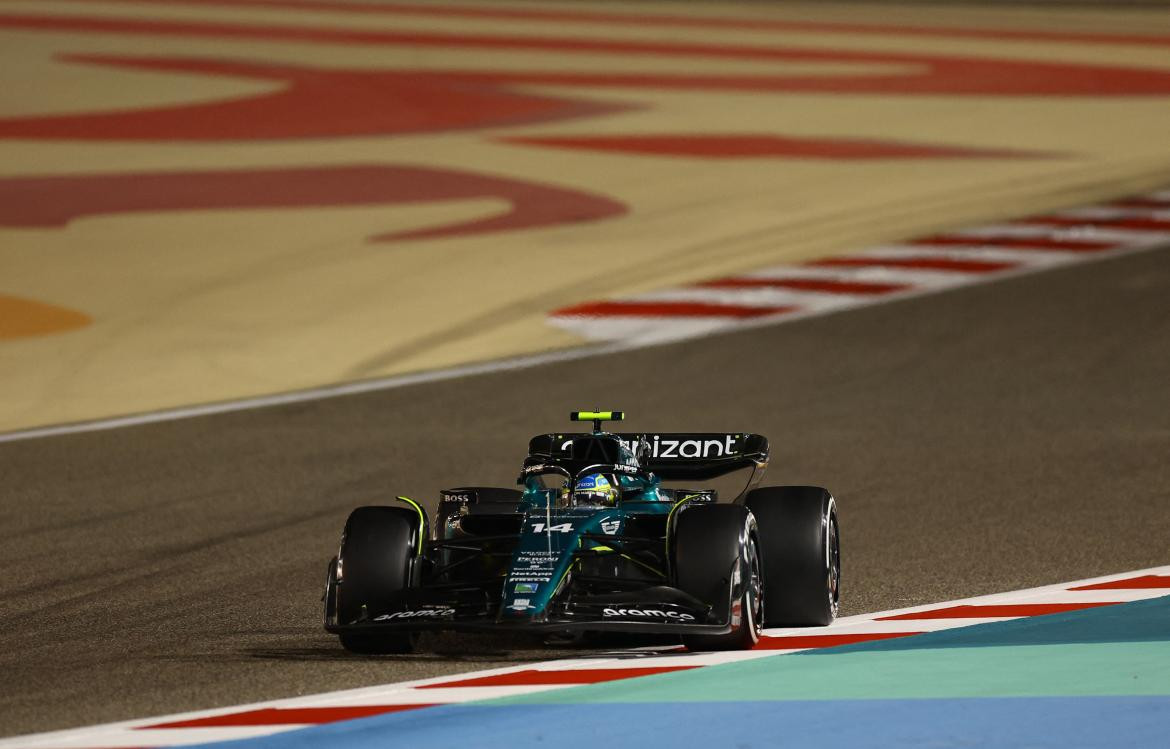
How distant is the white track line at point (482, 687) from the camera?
6625 millimetres

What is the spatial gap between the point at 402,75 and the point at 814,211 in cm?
974

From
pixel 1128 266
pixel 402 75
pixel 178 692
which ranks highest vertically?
pixel 402 75

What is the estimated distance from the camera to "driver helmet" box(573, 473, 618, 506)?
8422 mm

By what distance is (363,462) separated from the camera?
1346cm

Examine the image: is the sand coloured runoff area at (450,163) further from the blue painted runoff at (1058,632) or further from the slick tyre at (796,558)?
the blue painted runoff at (1058,632)

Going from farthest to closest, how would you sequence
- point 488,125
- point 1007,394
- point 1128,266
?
point 488,125 → point 1128,266 → point 1007,394

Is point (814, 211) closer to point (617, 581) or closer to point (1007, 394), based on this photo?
point (1007, 394)

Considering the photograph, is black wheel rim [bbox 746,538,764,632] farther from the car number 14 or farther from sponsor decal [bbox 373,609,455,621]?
sponsor decal [bbox 373,609,455,621]

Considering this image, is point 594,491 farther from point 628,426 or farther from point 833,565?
point 628,426

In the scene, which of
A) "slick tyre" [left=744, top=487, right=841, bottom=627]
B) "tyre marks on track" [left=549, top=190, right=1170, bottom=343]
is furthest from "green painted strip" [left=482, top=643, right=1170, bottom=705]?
"tyre marks on track" [left=549, top=190, right=1170, bottom=343]

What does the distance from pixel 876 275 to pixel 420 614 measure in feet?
38.0

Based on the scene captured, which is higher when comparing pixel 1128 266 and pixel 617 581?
pixel 1128 266

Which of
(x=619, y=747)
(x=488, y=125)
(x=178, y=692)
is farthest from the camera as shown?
(x=488, y=125)

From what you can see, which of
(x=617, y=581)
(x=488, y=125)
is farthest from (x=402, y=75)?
(x=617, y=581)
